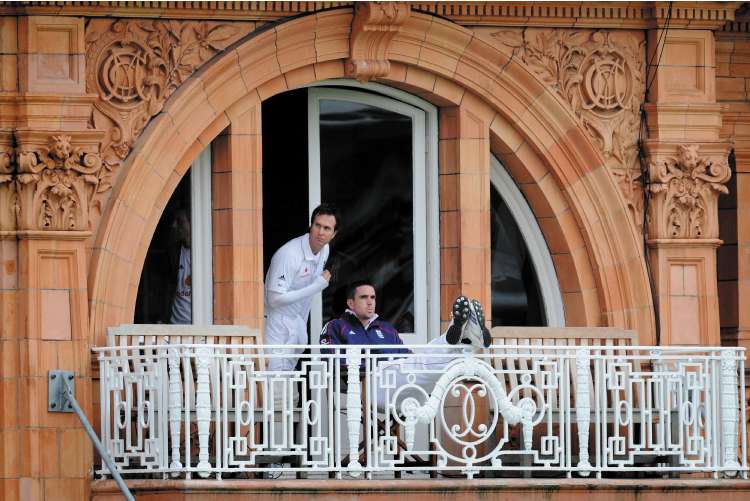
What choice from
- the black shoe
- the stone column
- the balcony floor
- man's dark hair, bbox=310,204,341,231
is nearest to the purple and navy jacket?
the black shoe

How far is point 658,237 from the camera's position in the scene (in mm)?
20938

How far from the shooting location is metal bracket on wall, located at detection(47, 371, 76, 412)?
1945cm

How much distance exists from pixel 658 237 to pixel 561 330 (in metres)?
1.22

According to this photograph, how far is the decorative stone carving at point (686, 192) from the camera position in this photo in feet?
68.7

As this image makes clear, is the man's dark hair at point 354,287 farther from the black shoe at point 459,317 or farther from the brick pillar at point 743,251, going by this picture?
the brick pillar at point 743,251

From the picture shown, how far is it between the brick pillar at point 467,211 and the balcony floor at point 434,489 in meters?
2.29

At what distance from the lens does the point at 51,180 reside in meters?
19.6

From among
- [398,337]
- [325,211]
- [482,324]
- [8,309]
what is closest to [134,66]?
[325,211]

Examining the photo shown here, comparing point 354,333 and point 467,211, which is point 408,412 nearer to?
point 354,333

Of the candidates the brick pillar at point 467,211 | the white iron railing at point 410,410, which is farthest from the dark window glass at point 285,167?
the white iron railing at point 410,410

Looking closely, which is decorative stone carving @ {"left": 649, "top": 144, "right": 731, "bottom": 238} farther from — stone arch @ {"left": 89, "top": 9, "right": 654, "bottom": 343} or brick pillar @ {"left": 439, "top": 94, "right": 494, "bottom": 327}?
brick pillar @ {"left": 439, "top": 94, "right": 494, "bottom": 327}

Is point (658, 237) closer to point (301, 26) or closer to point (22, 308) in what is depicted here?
point (301, 26)

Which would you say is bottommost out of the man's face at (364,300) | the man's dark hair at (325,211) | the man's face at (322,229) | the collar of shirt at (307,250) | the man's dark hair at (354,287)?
the man's face at (364,300)

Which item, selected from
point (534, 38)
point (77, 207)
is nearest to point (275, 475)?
point (77, 207)
